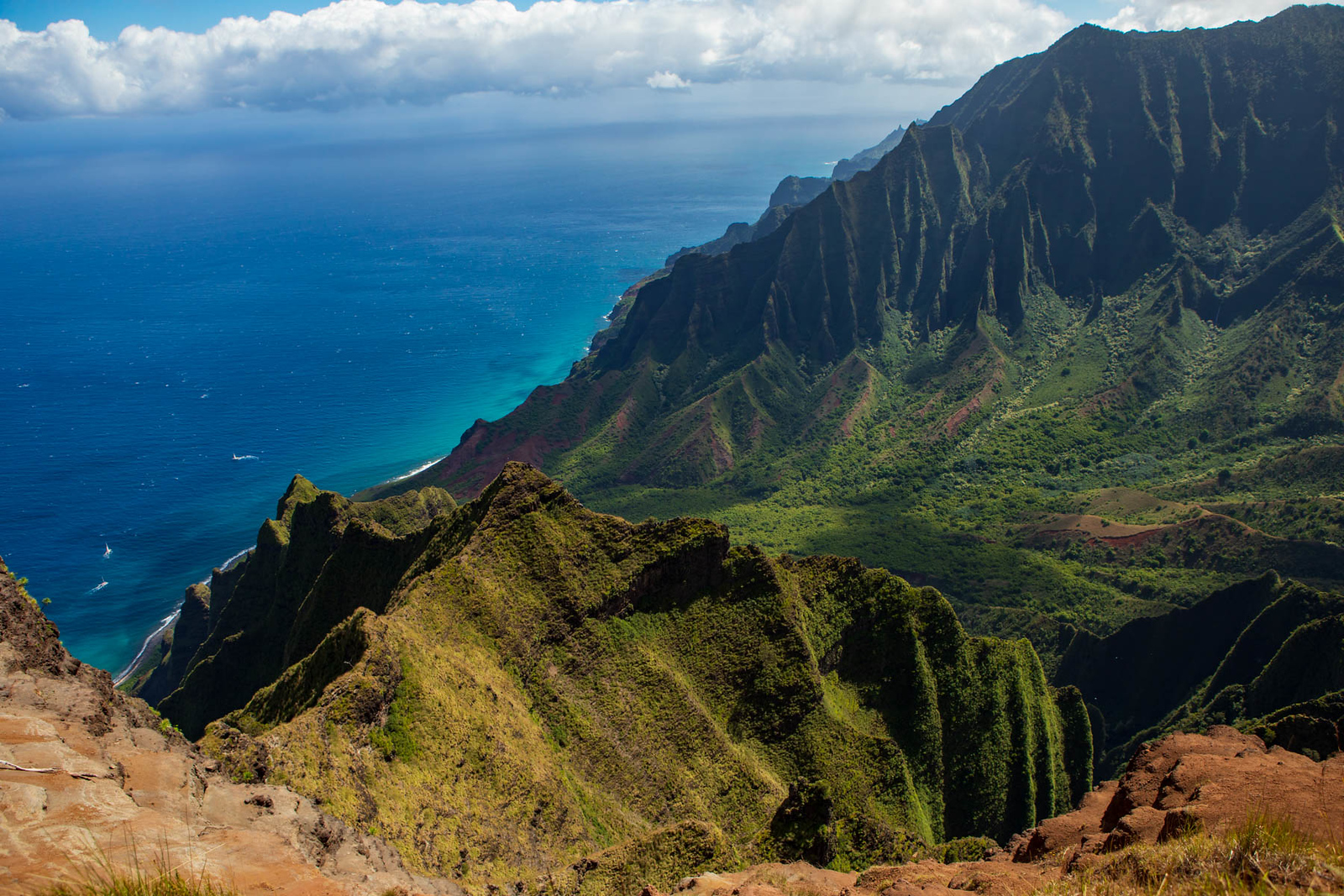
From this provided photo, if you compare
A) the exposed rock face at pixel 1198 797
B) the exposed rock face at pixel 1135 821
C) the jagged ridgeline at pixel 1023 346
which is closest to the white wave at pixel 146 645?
the jagged ridgeline at pixel 1023 346

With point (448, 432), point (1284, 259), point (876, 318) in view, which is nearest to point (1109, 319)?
point (1284, 259)

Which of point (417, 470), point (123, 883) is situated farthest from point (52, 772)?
point (417, 470)

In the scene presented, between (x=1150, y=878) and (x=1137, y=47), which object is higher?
(x=1137, y=47)

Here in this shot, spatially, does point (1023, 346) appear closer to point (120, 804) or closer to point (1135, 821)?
point (1135, 821)

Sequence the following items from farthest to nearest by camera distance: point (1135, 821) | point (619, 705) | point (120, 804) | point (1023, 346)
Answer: point (1023, 346), point (619, 705), point (1135, 821), point (120, 804)

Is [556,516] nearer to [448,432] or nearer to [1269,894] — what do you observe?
[1269,894]

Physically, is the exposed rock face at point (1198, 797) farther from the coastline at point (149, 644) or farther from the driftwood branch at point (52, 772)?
the coastline at point (149, 644)
